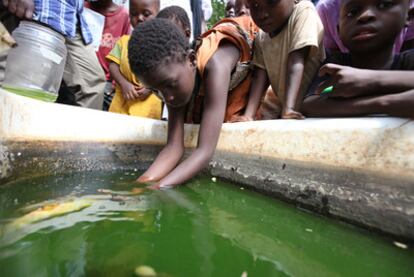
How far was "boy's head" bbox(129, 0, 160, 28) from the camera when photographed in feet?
9.02

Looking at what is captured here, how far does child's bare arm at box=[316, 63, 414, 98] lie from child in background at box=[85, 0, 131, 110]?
8.14 feet

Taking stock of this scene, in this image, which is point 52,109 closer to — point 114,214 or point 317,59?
point 114,214

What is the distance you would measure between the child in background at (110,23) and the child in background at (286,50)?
1.66 m

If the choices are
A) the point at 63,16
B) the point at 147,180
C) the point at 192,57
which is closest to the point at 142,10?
the point at 63,16

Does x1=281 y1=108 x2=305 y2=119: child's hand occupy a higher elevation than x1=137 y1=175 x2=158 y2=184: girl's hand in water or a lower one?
higher

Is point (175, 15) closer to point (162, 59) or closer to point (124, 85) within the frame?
point (124, 85)

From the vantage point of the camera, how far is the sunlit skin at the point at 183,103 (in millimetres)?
1588

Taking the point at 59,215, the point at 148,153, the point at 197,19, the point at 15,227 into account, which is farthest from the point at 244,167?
the point at 197,19

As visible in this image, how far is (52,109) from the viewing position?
1.74 metres

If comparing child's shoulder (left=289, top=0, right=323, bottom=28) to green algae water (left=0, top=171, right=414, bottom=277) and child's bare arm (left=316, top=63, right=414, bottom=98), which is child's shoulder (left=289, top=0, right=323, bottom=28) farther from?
green algae water (left=0, top=171, right=414, bottom=277)

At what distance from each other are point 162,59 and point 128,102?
1.21 metres

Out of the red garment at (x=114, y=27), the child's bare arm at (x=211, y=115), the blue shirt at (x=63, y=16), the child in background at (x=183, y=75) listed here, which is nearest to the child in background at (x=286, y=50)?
the child in background at (x=183, y=75)

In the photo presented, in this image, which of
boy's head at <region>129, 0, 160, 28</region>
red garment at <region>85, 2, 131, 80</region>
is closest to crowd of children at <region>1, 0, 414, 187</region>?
boy's head at <region>129, 0, 160, 28</region>

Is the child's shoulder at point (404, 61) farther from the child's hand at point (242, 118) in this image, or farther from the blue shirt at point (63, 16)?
the blue shirt at point (63, 16)
